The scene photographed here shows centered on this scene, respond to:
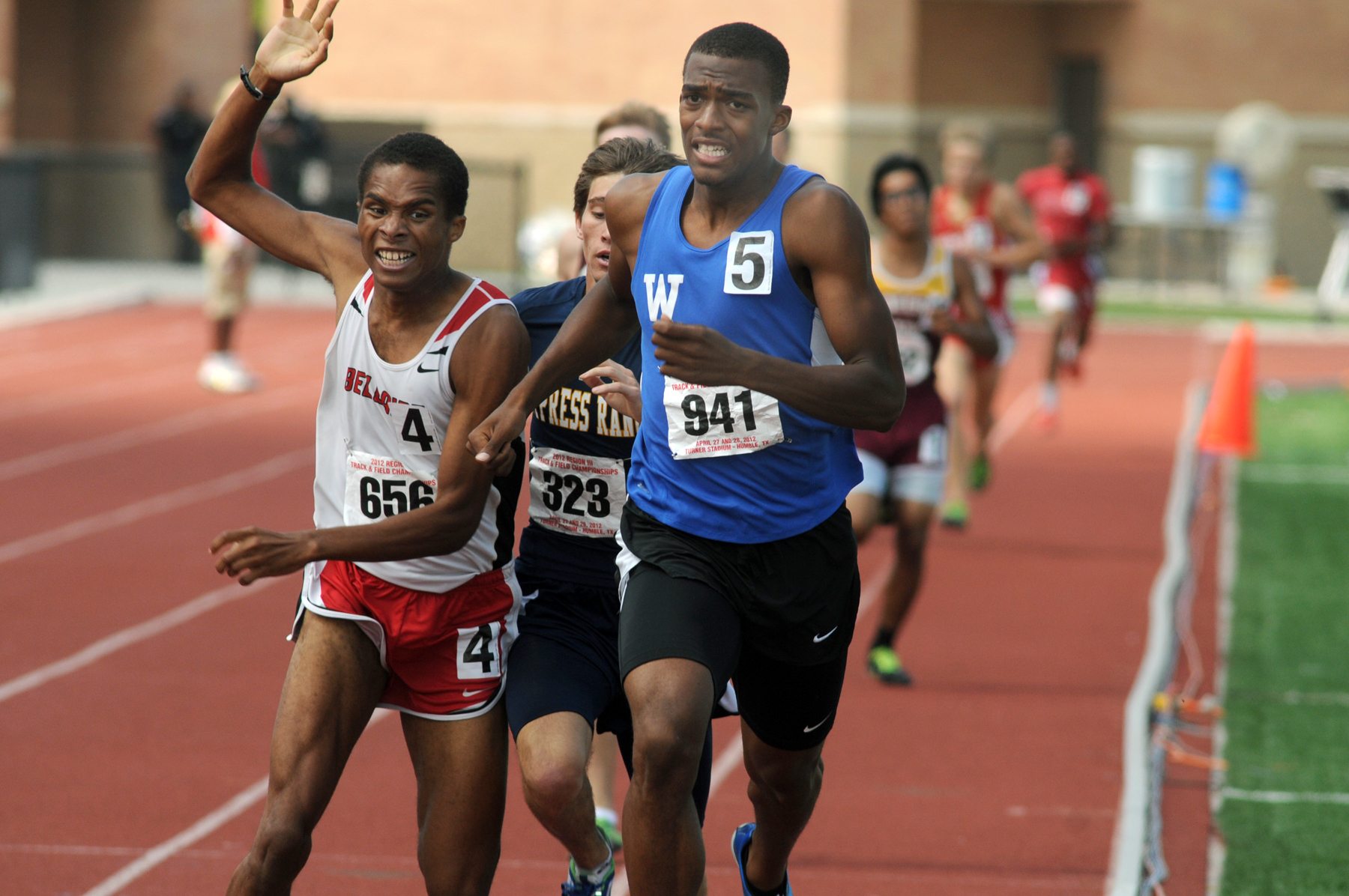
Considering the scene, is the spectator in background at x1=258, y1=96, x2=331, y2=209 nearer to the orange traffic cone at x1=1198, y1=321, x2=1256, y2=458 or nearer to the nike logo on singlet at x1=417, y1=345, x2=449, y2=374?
the orange traffic cone at x1=1198, y1=321, x2=1256, y2=458

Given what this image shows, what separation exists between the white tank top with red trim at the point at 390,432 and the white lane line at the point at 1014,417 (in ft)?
35.4

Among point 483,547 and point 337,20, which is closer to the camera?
point 483,547

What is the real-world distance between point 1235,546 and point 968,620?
275 cm

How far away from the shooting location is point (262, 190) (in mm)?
4480

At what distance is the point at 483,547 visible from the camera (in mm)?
4168

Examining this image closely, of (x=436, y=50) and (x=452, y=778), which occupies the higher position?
(x=436, y=50)

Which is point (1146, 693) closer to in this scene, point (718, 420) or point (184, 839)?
point (184, 839)

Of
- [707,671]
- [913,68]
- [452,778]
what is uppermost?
[913,68]

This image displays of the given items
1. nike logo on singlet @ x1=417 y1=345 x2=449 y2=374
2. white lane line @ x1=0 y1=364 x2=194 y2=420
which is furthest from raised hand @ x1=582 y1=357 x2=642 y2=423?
white lane line @ x1=0 y1=364 x2=194 y2=420

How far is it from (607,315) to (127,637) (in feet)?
16.0

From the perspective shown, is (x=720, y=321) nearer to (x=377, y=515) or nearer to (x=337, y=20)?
(x=377, y=515)

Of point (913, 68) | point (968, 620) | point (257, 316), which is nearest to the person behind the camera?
point (968, 620)

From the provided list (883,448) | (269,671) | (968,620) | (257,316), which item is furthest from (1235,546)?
(257,316)

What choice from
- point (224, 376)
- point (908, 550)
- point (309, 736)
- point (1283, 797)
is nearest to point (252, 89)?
point (309, 736)
